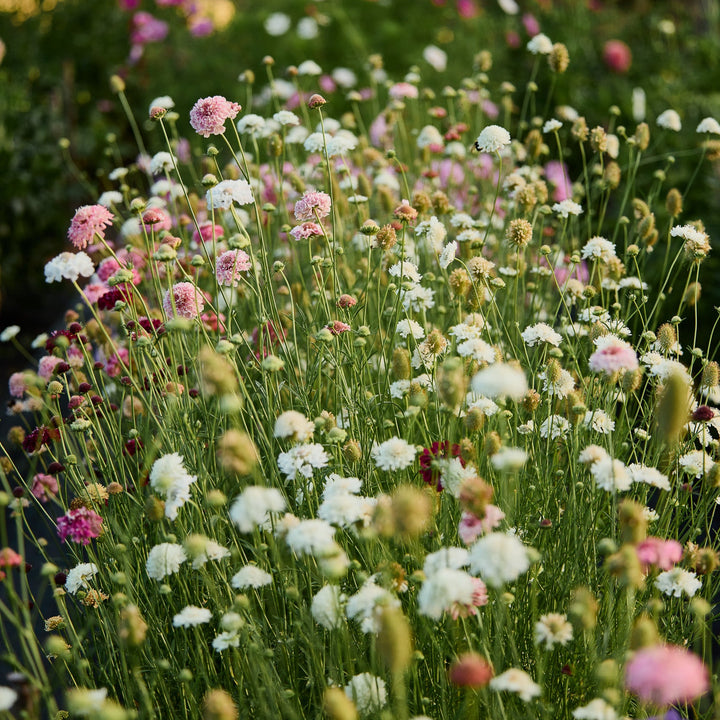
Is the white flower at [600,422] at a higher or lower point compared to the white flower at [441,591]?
lower

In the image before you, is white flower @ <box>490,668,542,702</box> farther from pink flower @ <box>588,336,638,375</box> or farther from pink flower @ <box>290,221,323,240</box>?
pink flower @ <box>290,221,323,240</box>

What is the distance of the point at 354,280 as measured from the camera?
2.60 meters

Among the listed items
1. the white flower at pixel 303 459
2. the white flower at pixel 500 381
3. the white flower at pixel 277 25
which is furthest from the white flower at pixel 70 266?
the white flower at pixel 277 25

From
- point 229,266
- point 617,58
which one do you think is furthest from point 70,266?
point 617,58

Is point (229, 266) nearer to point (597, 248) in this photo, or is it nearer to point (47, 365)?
point (47, 365)

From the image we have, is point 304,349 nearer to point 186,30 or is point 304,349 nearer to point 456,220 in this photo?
point 456,220

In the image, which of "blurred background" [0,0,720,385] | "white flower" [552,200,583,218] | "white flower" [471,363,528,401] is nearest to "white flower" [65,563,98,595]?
"white flower" [471,363,528,401]

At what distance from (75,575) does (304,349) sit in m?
1.05

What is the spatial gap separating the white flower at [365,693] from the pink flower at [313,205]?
1015mm

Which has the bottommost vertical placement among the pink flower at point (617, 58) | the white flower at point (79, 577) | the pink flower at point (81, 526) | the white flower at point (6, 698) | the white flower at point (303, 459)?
the pink flower at point (617, 58)

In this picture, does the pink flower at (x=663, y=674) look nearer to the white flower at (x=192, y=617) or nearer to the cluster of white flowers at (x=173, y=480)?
the white flower at (x=192, y=617)

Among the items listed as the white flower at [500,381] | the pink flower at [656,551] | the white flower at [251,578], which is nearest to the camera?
the white flower at [500,381]

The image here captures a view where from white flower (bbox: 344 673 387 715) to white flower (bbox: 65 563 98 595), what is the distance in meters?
0.63

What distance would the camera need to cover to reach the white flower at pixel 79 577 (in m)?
1.71
